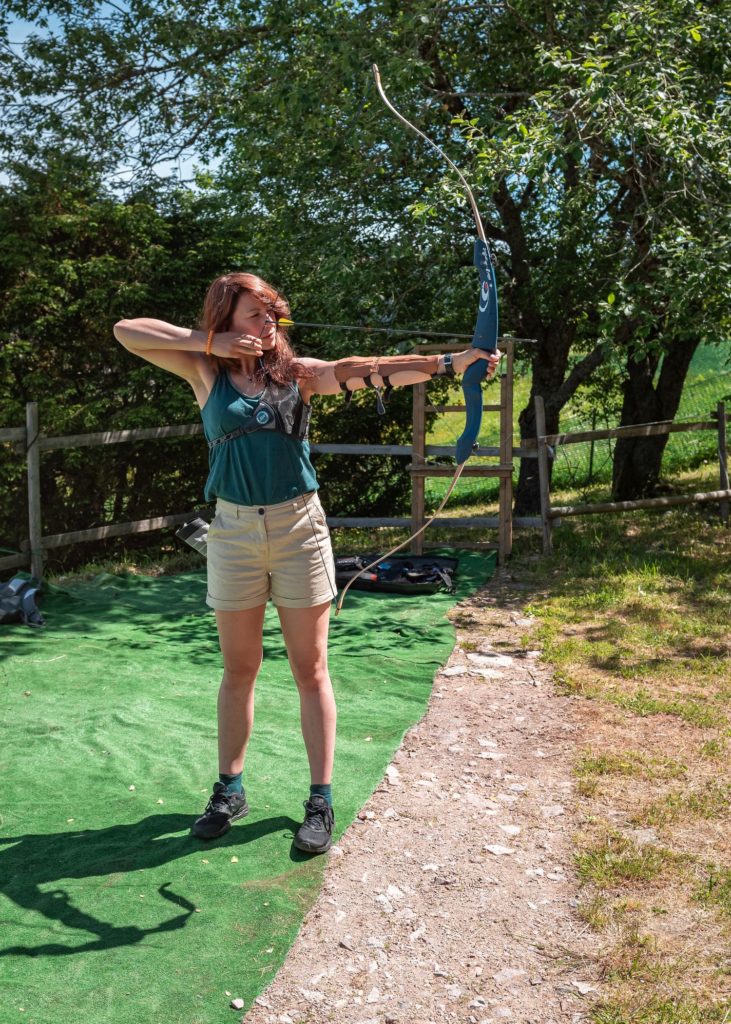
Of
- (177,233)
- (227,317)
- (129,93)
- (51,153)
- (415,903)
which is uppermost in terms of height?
(129,93)

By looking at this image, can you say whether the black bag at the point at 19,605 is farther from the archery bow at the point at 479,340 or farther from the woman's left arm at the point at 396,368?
the woman's left arm at the point at 396,368

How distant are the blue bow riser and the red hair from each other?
0.49 m

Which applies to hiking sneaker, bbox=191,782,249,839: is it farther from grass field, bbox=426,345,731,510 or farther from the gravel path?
grass field, bbox=426,345,731,510

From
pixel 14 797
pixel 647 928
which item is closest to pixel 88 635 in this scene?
pixel 14 797

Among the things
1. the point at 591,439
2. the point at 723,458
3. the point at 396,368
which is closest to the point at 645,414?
the point at 723,458

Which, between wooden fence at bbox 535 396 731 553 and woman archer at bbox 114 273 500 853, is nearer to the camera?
woman archer at bbox 114 273 500 853

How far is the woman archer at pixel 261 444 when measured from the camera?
9.09ft

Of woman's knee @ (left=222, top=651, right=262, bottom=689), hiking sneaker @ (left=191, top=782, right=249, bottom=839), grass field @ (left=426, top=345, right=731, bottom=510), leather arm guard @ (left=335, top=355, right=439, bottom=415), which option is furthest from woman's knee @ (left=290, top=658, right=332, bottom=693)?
grass field @ (left=426, top=345, right=731, bottom=510)

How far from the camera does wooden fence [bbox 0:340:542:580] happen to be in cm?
668

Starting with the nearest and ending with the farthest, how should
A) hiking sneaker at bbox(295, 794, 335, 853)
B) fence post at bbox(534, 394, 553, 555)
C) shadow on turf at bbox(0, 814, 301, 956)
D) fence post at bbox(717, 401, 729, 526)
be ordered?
shadow on turf at bbox(0, 814, 301, 956)
hiking sneaker at bbox(295, 794, 335, 853)
fence post at bbox(534, 394, 553, 555)
fence post at bbox(717, 401, 729, 526)

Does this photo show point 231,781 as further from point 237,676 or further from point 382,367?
point 382,367

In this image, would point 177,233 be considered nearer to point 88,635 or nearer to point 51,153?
point 51,153

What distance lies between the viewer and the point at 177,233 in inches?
345

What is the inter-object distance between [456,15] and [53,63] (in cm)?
370
